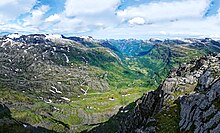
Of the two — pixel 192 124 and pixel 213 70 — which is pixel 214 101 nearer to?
pixel 192 124

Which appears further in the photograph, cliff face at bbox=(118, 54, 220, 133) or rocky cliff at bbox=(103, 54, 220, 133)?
cliff face at bbox=(118, 54, 220, 133)

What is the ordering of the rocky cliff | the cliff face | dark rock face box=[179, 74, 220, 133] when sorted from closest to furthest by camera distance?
dark rock face box=[179, 74, 220, 133] → the rocky cliff → the cliff face

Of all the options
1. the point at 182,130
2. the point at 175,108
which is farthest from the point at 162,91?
the point at 182,130

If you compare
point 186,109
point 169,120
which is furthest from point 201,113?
point 169,120

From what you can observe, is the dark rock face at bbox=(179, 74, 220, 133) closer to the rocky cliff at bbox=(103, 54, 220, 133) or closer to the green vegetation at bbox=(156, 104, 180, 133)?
the rocky cliff at bbox=(103, 54, 220, 133)

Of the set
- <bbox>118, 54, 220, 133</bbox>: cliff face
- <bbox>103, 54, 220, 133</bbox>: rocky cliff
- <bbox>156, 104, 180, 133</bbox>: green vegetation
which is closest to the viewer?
<bbox>103, 54, 220, 133</bbox>: rocky cliff

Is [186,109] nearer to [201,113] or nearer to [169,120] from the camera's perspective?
[169,120]

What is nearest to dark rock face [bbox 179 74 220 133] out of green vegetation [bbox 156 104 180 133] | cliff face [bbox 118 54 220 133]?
cliff face [bbox 118 54 220 133]

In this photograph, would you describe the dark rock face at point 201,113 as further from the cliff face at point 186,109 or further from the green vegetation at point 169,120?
the green vegetation at point 169,120

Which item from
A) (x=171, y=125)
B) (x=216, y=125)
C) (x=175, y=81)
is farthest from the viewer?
(x=175, y=81)

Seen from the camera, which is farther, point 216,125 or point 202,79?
point 202,79

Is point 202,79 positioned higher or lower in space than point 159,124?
higher
